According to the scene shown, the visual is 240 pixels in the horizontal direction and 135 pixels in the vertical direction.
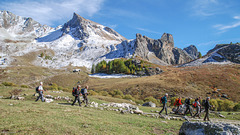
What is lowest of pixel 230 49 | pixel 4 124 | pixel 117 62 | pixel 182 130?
pixel 182 130

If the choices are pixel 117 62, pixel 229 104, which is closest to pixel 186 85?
pixel 229 104

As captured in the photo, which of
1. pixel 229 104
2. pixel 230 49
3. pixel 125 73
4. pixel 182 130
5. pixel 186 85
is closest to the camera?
pixel 182 130

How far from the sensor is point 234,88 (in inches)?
2248

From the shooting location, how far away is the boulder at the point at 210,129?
6773 mm

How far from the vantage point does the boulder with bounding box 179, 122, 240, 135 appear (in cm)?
677

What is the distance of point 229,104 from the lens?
3638 cm

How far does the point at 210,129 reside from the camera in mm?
7238

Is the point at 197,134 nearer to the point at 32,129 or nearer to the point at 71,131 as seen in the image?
the point at 71,131

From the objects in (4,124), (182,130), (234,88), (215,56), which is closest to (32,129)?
(4,124)

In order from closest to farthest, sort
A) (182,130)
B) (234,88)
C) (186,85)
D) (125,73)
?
(182,130), (234,88), (186,85), (125,73)

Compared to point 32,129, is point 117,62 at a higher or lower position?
higher

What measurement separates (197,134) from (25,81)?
95.5 m

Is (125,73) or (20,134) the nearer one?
(20,134)

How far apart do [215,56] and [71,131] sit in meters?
153
